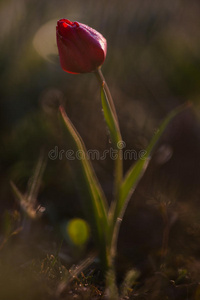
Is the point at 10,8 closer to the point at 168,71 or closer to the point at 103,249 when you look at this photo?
the point at 168,71

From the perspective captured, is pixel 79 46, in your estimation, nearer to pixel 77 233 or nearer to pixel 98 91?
pixel 77 233

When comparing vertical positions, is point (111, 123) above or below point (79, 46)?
below

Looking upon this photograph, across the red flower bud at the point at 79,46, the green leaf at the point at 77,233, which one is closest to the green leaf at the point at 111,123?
the red flower bud at the point at 79,46

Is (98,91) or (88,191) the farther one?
(98,91)

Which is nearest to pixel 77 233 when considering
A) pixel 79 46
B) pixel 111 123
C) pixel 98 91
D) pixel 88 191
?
pixel 88 191

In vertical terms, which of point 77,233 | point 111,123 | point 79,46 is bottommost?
point 77,233

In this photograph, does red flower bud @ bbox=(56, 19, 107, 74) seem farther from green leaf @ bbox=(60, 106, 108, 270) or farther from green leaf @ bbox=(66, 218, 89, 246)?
green leaf @ bbox=(66, 218, 89, 246)
